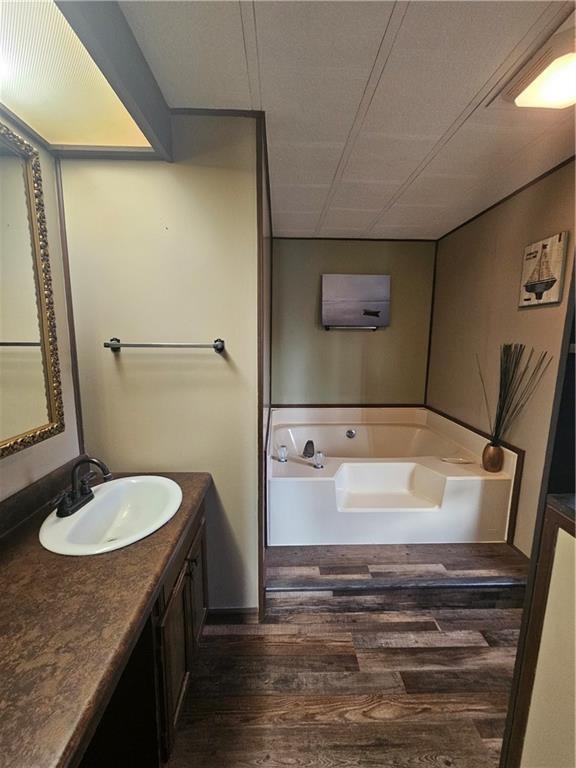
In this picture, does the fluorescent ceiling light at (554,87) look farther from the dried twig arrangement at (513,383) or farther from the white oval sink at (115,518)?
the white oval sink at (115,518)

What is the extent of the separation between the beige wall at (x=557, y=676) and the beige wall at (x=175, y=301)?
3.73ft

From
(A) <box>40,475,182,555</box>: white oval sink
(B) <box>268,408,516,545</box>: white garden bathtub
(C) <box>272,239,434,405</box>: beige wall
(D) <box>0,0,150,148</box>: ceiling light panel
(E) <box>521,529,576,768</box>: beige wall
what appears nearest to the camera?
(E) <box>521,529,576,768</box>: beige wall

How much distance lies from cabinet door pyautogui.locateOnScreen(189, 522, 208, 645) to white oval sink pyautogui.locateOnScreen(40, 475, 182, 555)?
0.73 ft

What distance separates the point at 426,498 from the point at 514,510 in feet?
1.80

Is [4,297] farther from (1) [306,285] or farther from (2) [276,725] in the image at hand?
(1) [306,285]

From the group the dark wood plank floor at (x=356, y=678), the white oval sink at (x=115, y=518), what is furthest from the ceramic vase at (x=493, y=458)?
the white oval sink at (x=115, y=518)

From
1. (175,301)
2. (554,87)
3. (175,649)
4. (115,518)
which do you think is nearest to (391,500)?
(175,649)

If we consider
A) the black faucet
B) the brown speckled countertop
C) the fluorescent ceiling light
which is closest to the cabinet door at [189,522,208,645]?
the brown speckled countertop

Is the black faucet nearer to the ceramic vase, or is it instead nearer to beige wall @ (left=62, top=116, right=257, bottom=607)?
beige wall @ (left=62, top=116, right=257, bottom=607)

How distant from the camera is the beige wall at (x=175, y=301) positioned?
1390mm

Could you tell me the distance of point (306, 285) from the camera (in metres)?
3.31

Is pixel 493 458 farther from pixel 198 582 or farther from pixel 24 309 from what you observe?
pixel 24 309

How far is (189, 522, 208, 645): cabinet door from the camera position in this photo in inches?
52.7

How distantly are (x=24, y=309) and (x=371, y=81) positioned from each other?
151 centimetres
